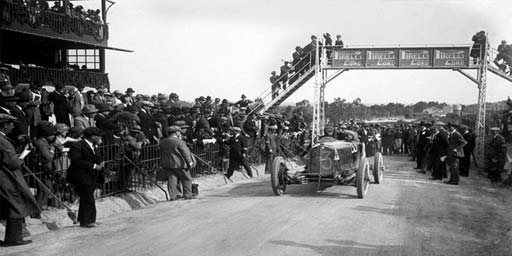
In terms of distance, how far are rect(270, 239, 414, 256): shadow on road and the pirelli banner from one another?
20.9 meters

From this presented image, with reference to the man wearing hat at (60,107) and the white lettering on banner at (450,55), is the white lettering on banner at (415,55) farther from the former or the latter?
the man wearing hat at (60,107)

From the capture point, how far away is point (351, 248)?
7.38 meters

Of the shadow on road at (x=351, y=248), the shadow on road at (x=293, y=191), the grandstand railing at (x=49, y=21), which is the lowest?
the shadow on road at (x=293, y=191)

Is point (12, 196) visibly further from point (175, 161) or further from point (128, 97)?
point (128, 97)

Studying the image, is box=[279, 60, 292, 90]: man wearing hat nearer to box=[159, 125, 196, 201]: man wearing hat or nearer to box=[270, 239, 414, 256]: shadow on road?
box=[159, 125, 196, 201]: man wearing hat

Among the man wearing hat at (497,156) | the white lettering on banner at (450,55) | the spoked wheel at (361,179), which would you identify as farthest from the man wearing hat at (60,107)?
the white lettering on banner at (450,55)

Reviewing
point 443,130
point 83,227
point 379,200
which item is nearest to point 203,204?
point 83,227

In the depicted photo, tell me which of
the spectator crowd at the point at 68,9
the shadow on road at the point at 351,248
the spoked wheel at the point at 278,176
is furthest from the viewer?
the spectator crowd at the point at 68,9

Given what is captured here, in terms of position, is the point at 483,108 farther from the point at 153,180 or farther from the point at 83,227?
the point at 83,227

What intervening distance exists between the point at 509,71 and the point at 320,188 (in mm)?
17594

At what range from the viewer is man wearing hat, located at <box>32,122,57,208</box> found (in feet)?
29.2

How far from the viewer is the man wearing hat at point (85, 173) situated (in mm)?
8750

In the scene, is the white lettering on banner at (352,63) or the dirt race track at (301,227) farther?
the white lettering on banner at (352,63)

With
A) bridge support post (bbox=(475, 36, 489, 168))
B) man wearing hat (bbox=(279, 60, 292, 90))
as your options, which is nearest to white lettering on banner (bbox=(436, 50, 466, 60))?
bridge support post (bbox=(475, 36, 489, 168))
